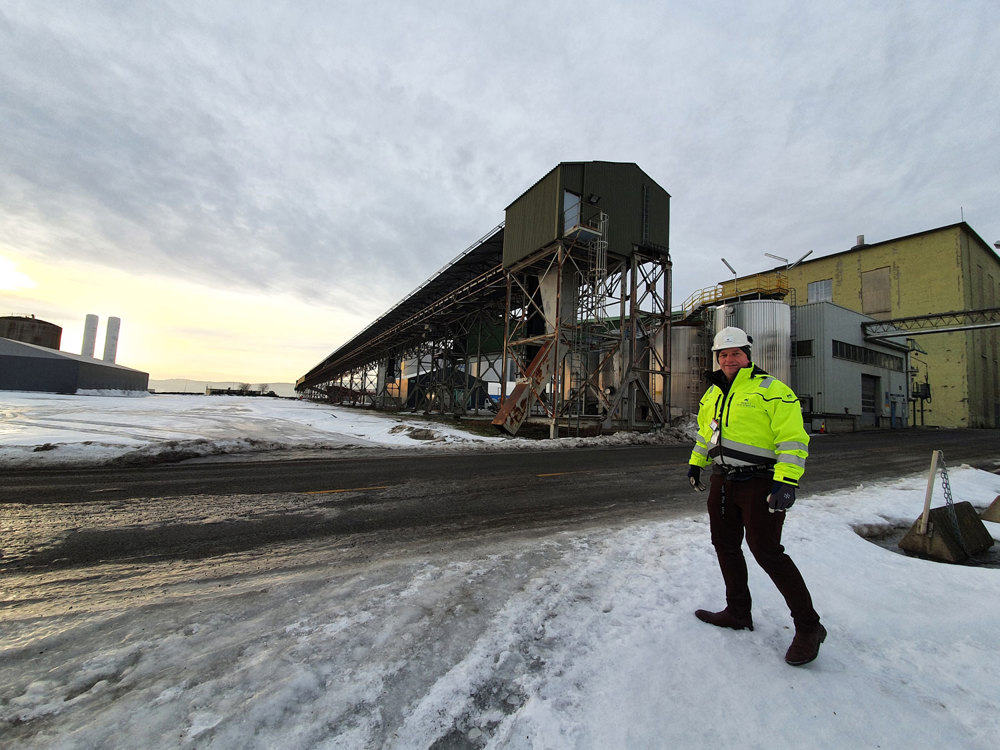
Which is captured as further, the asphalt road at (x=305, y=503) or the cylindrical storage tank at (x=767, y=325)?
the cylindrical storage tank at (x=767, y=325)

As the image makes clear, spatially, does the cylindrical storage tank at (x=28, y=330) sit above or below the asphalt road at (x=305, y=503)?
above

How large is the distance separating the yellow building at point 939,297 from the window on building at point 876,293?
0.23 ft

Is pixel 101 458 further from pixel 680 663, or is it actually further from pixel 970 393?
pixel 970 393

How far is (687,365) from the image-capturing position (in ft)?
87.2

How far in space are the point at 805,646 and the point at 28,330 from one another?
73.3 meters

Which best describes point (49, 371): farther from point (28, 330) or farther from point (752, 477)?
point (752, 477)

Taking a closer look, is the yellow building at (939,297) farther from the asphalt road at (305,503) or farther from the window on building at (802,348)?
the asphalt road at (305,503)

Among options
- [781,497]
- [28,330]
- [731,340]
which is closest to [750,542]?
[781,497]

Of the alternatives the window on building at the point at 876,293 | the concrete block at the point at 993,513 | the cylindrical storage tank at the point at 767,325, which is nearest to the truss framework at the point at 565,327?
the cylindrical storage tank at the point at 767,325

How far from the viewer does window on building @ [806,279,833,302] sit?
4172cm

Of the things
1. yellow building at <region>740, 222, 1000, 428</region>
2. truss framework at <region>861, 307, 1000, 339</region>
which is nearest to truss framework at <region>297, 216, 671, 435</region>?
truss framework at <region>861, 307, 1000, 339</region>

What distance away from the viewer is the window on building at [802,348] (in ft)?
88.6

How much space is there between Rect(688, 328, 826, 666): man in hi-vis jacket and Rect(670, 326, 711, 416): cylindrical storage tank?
24335 millimetres

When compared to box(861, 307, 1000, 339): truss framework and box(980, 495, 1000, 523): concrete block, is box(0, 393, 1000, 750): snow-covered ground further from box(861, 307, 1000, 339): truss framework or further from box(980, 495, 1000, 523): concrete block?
box(861, 307, 1000, 339): truss framework
